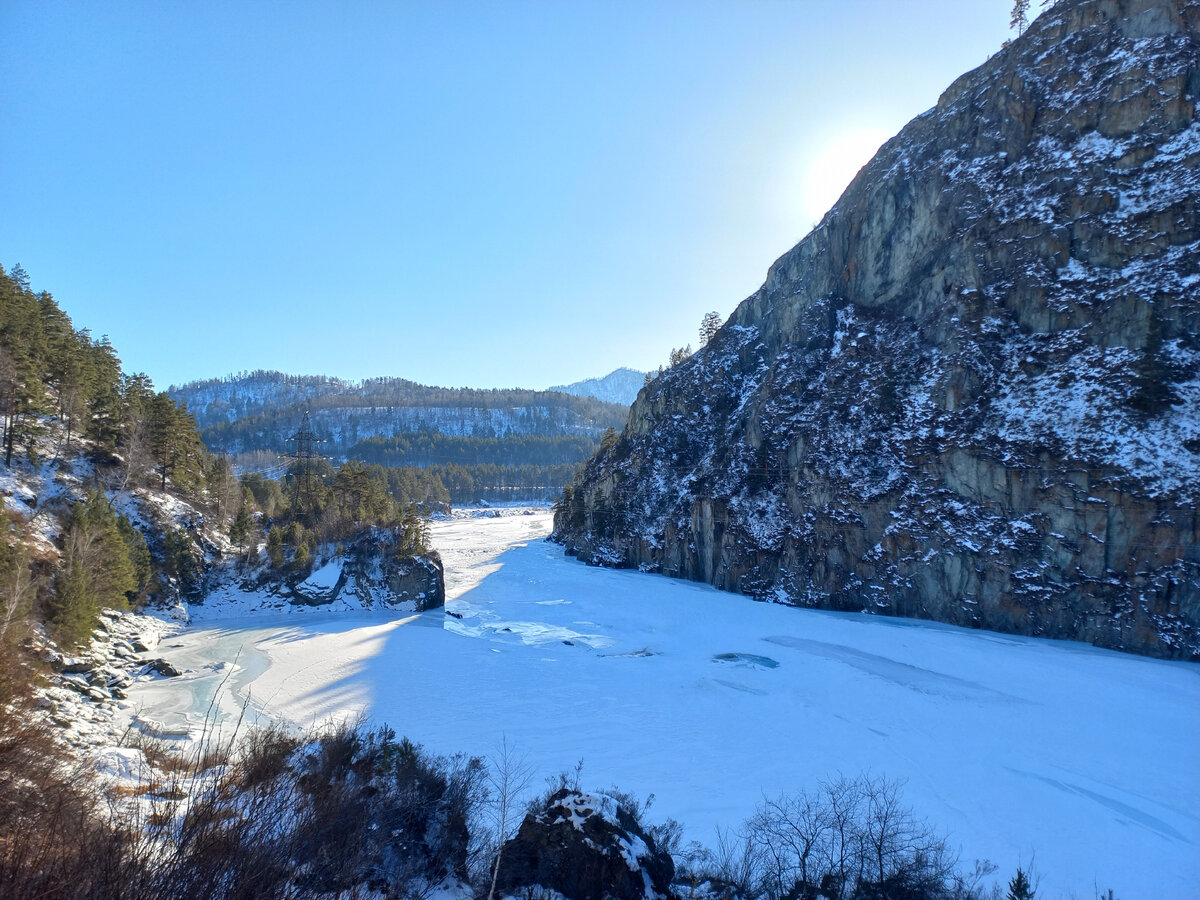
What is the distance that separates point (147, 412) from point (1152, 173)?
229ft

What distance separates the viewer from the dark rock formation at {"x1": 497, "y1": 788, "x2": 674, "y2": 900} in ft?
29.9

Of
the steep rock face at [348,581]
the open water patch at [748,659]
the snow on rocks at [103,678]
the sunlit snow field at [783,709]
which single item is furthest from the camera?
the steep rock face at [348,581]

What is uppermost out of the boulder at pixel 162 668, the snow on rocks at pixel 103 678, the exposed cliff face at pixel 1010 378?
the exposed cliff face at pixel 1010 378

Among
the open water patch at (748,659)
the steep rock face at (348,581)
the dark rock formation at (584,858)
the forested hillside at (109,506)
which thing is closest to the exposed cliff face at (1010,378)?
the open water patch at (748,659)

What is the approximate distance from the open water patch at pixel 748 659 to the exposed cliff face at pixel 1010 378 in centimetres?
1292

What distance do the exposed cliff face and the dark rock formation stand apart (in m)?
31.1

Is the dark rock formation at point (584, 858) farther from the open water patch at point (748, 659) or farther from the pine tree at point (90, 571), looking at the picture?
the pine tree at point (90, 571)

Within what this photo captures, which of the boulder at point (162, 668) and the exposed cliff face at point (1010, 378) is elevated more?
the exposed cliff face at point (1010, 378)

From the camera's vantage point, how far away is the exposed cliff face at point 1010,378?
29.8 metres

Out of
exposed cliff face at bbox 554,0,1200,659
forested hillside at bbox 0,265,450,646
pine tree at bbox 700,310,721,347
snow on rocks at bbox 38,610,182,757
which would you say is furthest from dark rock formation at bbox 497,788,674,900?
pine tree at bbox 700,310,721,347

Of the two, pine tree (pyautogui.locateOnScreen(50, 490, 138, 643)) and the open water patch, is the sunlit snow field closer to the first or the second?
the open water patch

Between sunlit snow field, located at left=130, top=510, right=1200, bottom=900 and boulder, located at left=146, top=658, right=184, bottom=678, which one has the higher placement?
sunlit snow field, located at left=130, top=510, right=1200, bottom=900

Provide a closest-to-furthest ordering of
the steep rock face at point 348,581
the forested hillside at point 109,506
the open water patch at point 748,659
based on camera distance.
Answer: the forested hillside at point 109,506 → the open water patch at point 748,659 → the steep rock face at point 348,581

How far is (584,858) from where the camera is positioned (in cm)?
932
